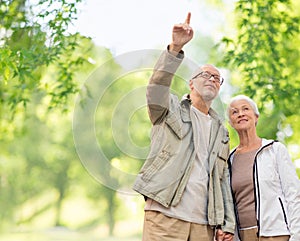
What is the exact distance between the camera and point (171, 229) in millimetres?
2184

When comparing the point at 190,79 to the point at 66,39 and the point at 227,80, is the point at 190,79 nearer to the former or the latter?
the point at 66,39

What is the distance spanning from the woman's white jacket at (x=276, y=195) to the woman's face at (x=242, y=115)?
0.51 ft

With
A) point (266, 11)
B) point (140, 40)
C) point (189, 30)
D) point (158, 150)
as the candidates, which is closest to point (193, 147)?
point (158, 150)

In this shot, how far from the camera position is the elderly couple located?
7.18 ft

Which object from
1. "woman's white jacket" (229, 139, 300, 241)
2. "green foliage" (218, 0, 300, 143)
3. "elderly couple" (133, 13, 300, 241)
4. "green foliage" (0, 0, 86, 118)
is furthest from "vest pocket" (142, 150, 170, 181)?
"green foliage" (218, 0, 300, 143)

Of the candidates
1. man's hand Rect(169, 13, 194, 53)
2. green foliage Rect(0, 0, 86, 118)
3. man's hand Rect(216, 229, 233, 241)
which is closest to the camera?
man's hand Rect(169, 13, 194, 53)

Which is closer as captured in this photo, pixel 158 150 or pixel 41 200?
pixel 158 150

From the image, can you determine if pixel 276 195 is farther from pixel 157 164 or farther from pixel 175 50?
pixel 175 50

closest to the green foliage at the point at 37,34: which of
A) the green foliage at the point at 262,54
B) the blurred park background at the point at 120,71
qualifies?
the blurred park background at the point at 120,71

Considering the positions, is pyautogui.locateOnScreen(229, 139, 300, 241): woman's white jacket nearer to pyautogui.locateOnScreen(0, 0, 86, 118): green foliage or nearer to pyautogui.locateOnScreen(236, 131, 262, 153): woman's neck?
pyautogui.locateOnScreen(236, 131, 262, 153): woman's neck

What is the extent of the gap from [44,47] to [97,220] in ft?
61.3

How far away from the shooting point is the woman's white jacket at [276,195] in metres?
2.38

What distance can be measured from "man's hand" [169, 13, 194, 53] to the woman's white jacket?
0.67 m

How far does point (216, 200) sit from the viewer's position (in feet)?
7.47
